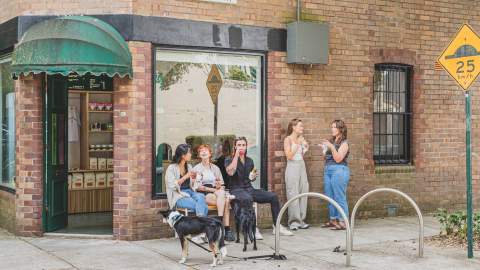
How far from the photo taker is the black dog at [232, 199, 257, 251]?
29.7 feet

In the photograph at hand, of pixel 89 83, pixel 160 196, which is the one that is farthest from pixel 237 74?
pixel 89 83

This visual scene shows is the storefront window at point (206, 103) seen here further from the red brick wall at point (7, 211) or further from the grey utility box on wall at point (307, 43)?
the red brick wall at point (7, 211)

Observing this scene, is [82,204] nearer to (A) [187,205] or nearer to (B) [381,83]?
(A) [187,205]

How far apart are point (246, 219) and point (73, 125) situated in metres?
5.04

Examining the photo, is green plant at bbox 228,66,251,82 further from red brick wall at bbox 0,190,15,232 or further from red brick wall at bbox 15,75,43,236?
red brick wall at bbox 0,190,15,232

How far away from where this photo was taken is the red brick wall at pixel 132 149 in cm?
967

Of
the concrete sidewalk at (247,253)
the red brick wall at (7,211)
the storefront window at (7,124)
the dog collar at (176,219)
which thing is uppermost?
the storefront window at (7,124)

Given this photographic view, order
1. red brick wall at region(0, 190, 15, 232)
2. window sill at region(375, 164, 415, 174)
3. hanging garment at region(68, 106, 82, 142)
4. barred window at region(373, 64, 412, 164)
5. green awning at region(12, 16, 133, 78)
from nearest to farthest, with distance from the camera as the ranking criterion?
1. green awning at region(12, 16, 133, 78)
2. red brick wall at region(0, 190, 15, 232)
3. window sill at region(375, 164, 415, 174)
4. barred window at region(373, 64, 412, 164)
5. hanging garment at region(68, 106, 82, 142)

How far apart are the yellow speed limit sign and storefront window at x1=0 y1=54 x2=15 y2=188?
264 inches

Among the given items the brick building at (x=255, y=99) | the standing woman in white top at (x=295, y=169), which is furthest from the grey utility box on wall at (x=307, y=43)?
the standing woman in white top at (x=295, y=169)

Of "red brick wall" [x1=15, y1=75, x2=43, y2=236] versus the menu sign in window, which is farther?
the menu sign in window

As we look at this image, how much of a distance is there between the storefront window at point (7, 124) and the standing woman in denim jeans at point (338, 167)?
5.07 m

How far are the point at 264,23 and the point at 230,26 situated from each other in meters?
0.66

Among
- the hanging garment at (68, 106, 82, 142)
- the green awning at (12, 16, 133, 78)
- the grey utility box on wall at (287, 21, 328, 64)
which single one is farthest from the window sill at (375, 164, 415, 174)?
the hanging garment at (68, 106, 82, 142)
